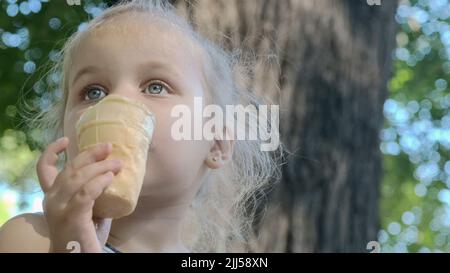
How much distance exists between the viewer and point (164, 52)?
1119 millimetres

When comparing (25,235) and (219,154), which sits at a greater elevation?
(219,154)

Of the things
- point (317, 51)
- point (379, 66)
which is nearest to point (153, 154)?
point (317, 51)

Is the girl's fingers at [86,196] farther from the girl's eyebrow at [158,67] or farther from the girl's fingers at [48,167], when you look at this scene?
the girl's eyebrow at [158,67]

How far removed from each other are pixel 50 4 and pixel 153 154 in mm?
1649

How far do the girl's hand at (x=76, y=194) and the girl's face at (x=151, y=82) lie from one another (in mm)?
170

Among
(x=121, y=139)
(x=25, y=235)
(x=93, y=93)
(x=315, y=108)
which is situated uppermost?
(x=315, y=108)

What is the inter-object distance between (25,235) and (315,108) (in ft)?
2.74

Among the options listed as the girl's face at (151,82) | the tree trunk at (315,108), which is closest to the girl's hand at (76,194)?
the girl's face at (151,82)

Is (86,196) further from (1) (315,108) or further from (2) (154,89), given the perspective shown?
(1) (315,108)

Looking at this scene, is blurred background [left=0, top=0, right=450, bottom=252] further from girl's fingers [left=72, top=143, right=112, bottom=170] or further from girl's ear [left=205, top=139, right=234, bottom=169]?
girl's fingers [left=72, top=143, right=112, bottom=170]

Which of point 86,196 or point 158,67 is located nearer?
point 86,196

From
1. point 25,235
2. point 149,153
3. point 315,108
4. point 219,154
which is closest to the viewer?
point 25,235

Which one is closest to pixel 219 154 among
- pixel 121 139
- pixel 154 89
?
pixel 154 89

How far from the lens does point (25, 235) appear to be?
0.93 m
